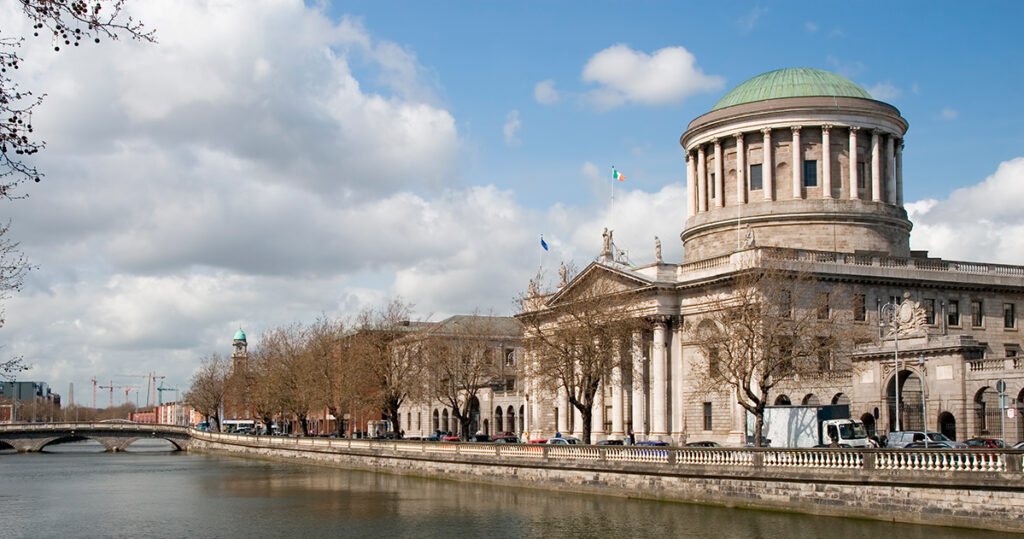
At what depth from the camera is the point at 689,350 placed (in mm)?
81438

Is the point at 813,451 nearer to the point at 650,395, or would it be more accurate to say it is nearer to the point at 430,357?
the point at 650,395

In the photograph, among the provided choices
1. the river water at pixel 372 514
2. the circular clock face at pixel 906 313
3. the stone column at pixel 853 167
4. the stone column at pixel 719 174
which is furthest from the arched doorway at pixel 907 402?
the stone column at pixel 719 174

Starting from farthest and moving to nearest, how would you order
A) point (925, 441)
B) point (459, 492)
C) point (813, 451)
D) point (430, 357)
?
point (430, 357), point (459, 492), point (925, 441), point (813, 451)

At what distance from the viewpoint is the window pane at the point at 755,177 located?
89688mm

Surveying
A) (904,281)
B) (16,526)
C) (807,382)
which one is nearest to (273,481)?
(16,526)

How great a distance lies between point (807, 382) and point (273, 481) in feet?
113

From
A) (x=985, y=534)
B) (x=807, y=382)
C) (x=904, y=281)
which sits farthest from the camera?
(x=904, y=281)

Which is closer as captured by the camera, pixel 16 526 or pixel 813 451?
pixel 813 451

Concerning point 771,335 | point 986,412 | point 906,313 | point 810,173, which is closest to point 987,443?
point 986,412

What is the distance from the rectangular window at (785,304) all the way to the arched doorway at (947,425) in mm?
9668

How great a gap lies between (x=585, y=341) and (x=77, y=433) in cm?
10239

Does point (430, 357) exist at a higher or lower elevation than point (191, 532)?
higher

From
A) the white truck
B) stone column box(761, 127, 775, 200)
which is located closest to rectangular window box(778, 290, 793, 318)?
the white truck

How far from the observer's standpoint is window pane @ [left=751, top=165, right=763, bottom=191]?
89688 millimetres
